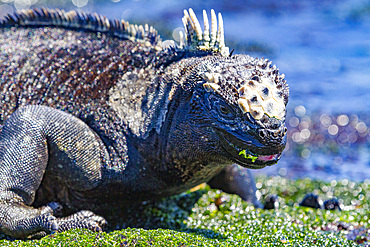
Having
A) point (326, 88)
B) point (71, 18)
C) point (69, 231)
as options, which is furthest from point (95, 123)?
point (326, 88)

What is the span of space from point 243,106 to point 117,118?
157 cm

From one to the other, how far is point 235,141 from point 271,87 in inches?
23.6

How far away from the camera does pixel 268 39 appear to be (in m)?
19.3

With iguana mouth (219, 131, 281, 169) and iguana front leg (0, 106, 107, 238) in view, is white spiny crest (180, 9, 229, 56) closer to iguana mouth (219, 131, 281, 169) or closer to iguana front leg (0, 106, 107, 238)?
iguana mouth (219, 131, 281, 169)

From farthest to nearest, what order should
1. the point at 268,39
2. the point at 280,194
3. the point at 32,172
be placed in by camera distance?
the point at 268,39, the point at 280,194, the point at 32,172

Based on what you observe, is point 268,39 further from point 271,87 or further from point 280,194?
point 271,87

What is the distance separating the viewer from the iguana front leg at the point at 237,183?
6.48 metres

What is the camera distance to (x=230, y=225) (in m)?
5.59

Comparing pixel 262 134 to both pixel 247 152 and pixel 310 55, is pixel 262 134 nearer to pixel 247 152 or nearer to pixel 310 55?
pixel 247 152

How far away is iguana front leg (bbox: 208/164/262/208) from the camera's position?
21.2 feet

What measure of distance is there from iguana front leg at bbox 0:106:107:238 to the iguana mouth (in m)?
1.44

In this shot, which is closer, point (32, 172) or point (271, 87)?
point (271, 87)

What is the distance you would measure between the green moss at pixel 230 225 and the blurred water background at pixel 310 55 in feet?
10.3

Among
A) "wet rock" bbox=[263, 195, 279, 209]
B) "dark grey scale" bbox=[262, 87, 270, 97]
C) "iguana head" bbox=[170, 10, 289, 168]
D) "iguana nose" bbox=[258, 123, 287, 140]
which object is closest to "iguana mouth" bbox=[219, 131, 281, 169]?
"iguana head" bbox=[170, 10, 289, 168]
